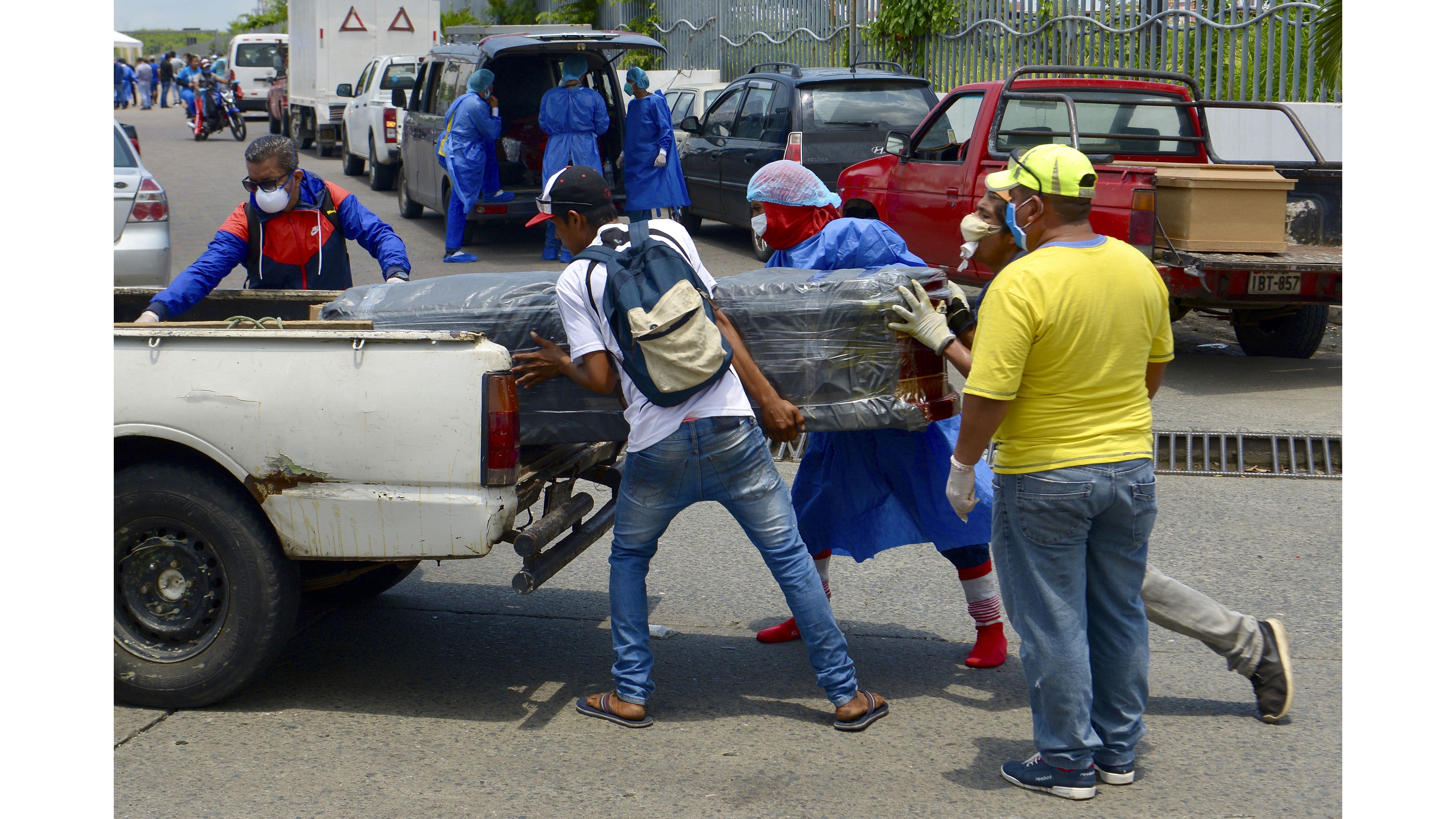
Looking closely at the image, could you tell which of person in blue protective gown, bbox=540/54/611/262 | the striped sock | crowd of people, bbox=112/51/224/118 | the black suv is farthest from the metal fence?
crowd of people, bbox=112/51/224/118

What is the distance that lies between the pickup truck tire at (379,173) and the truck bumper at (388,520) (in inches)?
638

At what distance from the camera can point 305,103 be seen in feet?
86.2

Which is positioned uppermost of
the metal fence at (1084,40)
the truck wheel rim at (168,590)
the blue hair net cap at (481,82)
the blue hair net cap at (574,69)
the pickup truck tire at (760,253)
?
the metal fence at (1084,40)

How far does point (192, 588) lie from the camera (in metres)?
4.07

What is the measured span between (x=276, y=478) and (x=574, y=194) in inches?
47.3

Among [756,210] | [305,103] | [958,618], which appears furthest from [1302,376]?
[305,103]

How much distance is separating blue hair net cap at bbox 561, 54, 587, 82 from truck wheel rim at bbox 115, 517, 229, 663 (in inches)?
354

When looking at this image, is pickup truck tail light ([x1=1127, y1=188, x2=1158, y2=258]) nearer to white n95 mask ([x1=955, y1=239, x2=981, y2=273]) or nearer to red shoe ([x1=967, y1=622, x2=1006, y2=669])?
red shoe ([x1=967, y1=622, x2=1006, y2=669])

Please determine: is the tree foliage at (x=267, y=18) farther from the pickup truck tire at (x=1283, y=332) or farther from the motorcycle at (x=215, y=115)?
the pickup truck tire at (x=1283, y=332)

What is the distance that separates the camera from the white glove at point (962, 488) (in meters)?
3.46

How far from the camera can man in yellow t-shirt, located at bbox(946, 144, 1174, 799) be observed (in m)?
3.31

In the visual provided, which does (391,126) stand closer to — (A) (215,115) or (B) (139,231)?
(B) (139,231)

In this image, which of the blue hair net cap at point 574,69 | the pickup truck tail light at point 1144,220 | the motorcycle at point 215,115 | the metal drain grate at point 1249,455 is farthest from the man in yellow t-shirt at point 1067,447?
the motorcycle at point 215,115

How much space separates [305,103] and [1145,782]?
25488 mm
